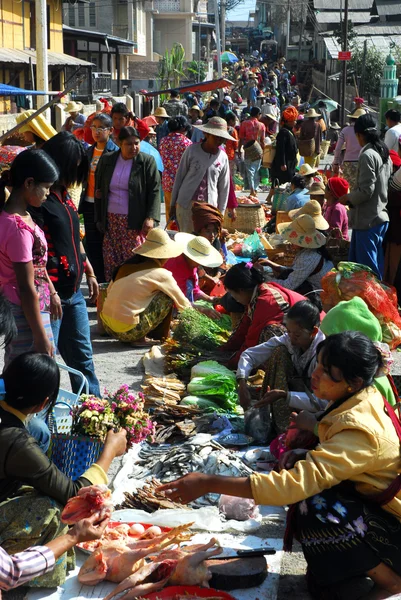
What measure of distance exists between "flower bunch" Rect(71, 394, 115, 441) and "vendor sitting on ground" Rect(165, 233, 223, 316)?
3010 millimetres

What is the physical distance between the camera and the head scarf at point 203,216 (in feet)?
25.8

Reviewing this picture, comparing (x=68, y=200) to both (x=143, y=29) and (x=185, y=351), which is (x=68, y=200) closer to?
(x=185, y=351)

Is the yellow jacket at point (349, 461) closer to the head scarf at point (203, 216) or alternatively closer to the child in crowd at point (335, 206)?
the head scarf at point (203, 216)

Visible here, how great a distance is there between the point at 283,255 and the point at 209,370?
3.24m

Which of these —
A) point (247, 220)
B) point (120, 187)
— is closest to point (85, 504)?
point (120, 187)

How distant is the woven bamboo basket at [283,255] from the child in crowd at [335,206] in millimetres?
500

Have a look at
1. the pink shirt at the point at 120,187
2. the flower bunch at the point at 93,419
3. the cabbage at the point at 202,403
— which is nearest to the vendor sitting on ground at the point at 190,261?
the pink shirt at the point at 120,187

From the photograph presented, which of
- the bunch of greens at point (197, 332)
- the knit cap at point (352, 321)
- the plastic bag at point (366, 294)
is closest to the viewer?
the knit cap at point (352, 321)

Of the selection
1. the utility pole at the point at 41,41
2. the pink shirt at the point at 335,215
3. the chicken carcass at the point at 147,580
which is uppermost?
the utility pole at the point at 41,41

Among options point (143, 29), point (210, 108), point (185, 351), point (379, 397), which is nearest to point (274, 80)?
point (210, 108)

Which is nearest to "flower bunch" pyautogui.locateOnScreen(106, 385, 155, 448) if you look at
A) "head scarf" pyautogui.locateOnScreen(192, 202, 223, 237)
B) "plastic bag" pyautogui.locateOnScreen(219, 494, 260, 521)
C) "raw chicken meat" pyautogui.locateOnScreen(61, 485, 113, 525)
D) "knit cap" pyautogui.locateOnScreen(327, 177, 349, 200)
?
"plastic bag" pyautogui.locateOnScreen(219, 494, 260, 521)

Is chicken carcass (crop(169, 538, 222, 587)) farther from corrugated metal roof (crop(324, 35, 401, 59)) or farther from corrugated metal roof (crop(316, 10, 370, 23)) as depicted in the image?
corrugated metal roof (crop(316, 10, 370, 23))

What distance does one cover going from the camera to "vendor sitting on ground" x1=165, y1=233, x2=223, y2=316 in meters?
7.02

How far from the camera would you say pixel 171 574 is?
3320mm
